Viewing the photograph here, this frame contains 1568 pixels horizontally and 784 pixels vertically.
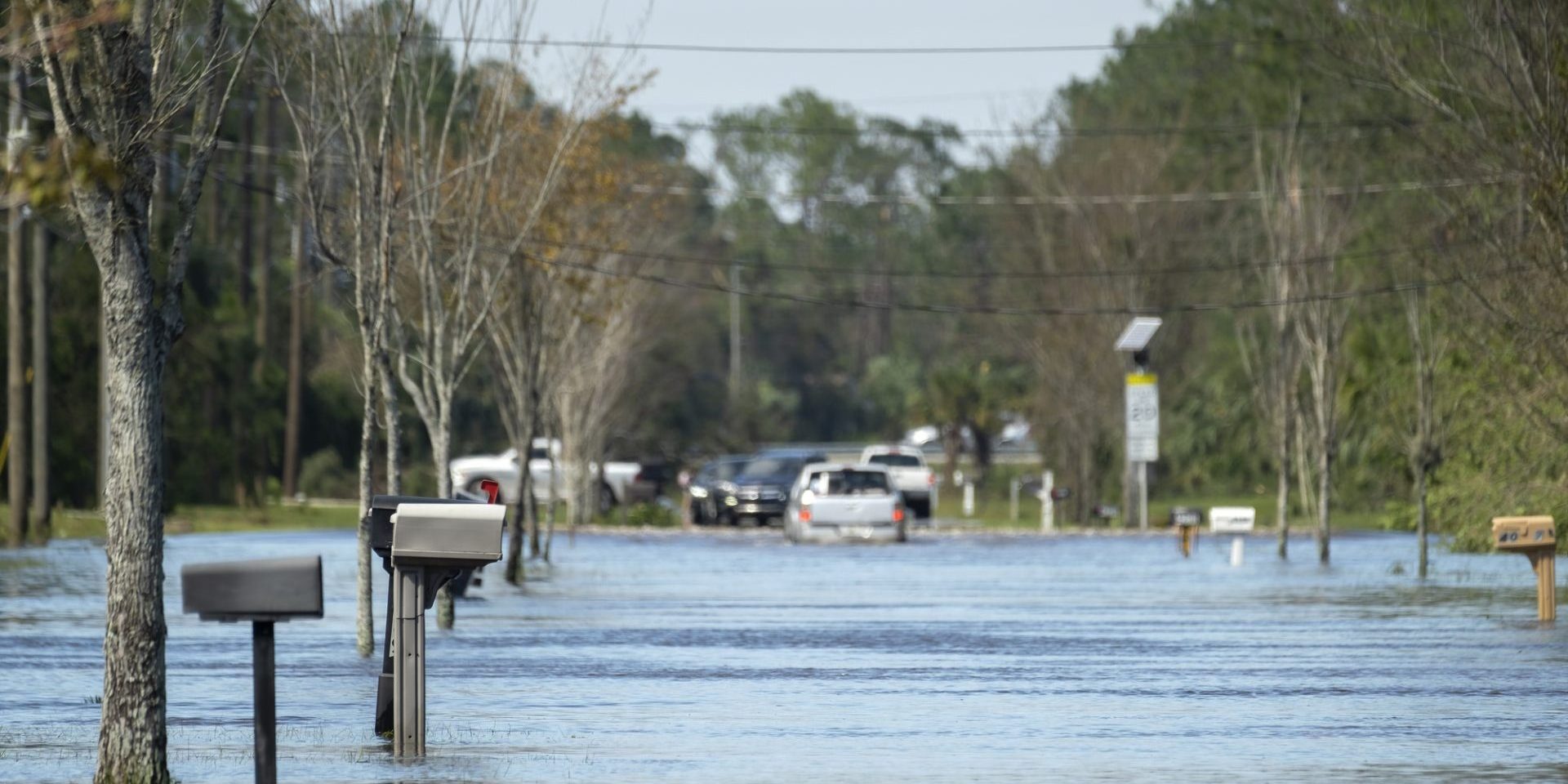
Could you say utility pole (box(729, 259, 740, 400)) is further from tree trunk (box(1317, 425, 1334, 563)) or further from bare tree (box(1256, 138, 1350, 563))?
tree trunk (box(1317, 425, 1334, 563))

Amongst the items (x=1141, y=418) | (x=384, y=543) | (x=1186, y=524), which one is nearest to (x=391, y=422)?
(x=384, y=543)

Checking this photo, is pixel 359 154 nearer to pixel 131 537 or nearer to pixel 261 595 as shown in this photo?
pixel 131 537

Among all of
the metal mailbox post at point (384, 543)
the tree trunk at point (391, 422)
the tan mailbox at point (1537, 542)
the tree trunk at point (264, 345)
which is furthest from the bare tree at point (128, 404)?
the tree trunk at point (264, 345)

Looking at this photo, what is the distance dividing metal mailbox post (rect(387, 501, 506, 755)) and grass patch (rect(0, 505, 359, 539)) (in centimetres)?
2897

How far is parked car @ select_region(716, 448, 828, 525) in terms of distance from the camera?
50594mm

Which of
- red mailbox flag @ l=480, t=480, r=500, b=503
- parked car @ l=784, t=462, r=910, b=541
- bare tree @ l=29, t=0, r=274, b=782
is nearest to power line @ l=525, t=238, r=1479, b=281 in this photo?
parked car @ l=784, t=462, r=910, b=541

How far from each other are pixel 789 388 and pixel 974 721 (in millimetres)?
106429

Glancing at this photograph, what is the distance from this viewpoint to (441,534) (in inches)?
433

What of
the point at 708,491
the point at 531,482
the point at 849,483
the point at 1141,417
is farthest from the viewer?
the point at 708,491

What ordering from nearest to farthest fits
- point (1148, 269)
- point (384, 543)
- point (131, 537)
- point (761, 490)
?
point (131, 537) → point (384, 543) → point (761, 490) → point (1148, 269)

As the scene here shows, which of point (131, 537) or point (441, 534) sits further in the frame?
point (441, 534)

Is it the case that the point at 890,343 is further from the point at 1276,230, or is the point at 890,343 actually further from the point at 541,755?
the point at 541,755

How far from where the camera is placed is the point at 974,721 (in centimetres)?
1397

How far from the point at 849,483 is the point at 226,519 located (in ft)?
44.0
